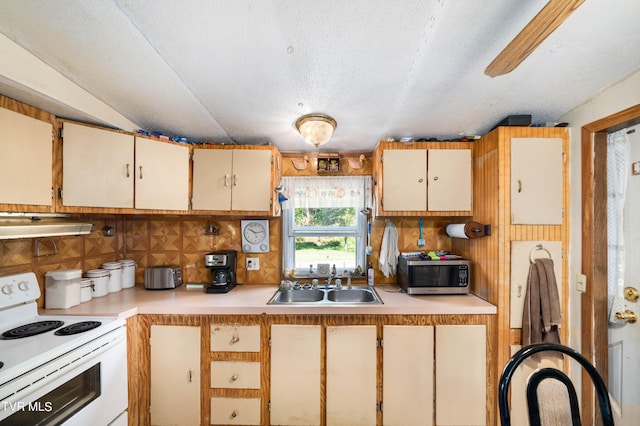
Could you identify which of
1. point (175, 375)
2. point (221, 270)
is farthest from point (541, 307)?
point (175, 375)

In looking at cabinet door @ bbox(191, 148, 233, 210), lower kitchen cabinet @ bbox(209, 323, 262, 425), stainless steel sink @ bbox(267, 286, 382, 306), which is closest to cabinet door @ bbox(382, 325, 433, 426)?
stainless steel sink @ bbox(267, 286, 382, 306)

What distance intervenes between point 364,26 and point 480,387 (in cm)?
240

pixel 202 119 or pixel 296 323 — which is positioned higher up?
pixel 202 119

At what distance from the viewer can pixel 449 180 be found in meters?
2.12

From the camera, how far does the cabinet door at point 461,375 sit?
180 cm

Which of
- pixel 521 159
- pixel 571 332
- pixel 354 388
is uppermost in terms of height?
pixel 521 159

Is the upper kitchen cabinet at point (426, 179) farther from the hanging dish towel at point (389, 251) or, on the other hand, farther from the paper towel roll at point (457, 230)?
the hanging dish towel at point (389, 251)

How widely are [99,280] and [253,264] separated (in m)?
1.24

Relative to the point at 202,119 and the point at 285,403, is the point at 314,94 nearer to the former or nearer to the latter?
the point at 202,119

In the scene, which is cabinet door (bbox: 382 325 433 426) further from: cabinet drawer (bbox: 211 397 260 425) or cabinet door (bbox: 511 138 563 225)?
cabinet door (bbox: 511 138 563 225)

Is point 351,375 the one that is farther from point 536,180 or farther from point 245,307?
point 536,180

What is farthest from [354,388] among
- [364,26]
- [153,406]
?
[364,26]

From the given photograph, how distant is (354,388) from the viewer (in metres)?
1.81

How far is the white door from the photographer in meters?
1.56
